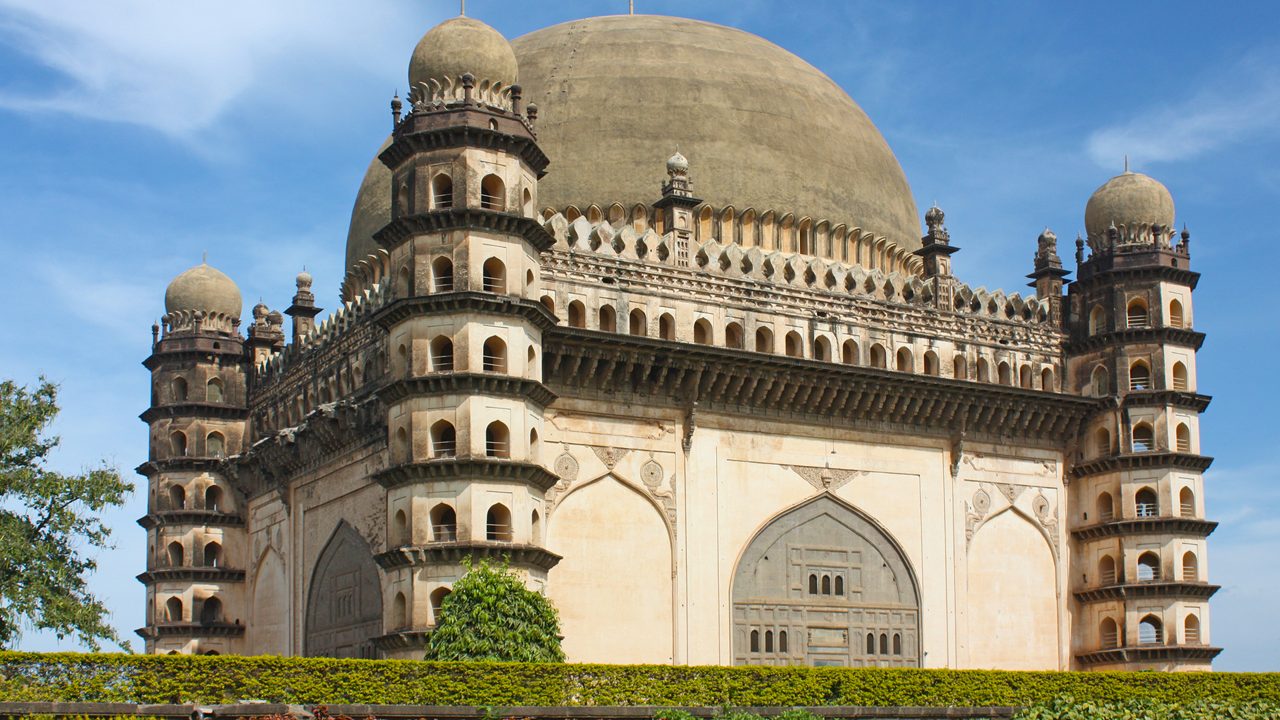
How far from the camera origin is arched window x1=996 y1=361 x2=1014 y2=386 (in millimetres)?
34031

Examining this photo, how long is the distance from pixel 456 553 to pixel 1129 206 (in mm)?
17275

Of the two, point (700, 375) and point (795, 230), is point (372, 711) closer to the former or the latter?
point (700, 375)

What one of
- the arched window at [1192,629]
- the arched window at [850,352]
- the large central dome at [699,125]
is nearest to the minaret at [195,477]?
the large central dome at [699,125]

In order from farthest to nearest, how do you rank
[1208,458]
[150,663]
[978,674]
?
[1208,458] → [978,674] → [150,663]

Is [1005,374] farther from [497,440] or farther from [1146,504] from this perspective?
[497,440]

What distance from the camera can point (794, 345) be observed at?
31.7 m

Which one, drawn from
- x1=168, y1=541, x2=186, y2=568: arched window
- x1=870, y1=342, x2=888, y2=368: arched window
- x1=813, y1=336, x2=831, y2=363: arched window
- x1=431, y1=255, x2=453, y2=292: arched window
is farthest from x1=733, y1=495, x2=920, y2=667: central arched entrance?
x1=168, y1=541, x2=186, y2=568: arched window

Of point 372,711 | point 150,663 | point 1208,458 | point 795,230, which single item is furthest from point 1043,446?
point 150,663

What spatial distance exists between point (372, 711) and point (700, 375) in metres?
10.4

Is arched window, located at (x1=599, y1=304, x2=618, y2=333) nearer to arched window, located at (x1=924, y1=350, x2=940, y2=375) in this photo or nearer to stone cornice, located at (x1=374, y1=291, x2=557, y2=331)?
stone cornice, located at (x1=374, y1=291, x2=557, y2=331)

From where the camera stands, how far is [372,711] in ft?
71.9

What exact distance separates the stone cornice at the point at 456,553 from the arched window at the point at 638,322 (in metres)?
5.22

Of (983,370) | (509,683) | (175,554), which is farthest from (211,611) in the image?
(983,370)

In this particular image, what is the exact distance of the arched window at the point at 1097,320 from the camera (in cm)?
3488
